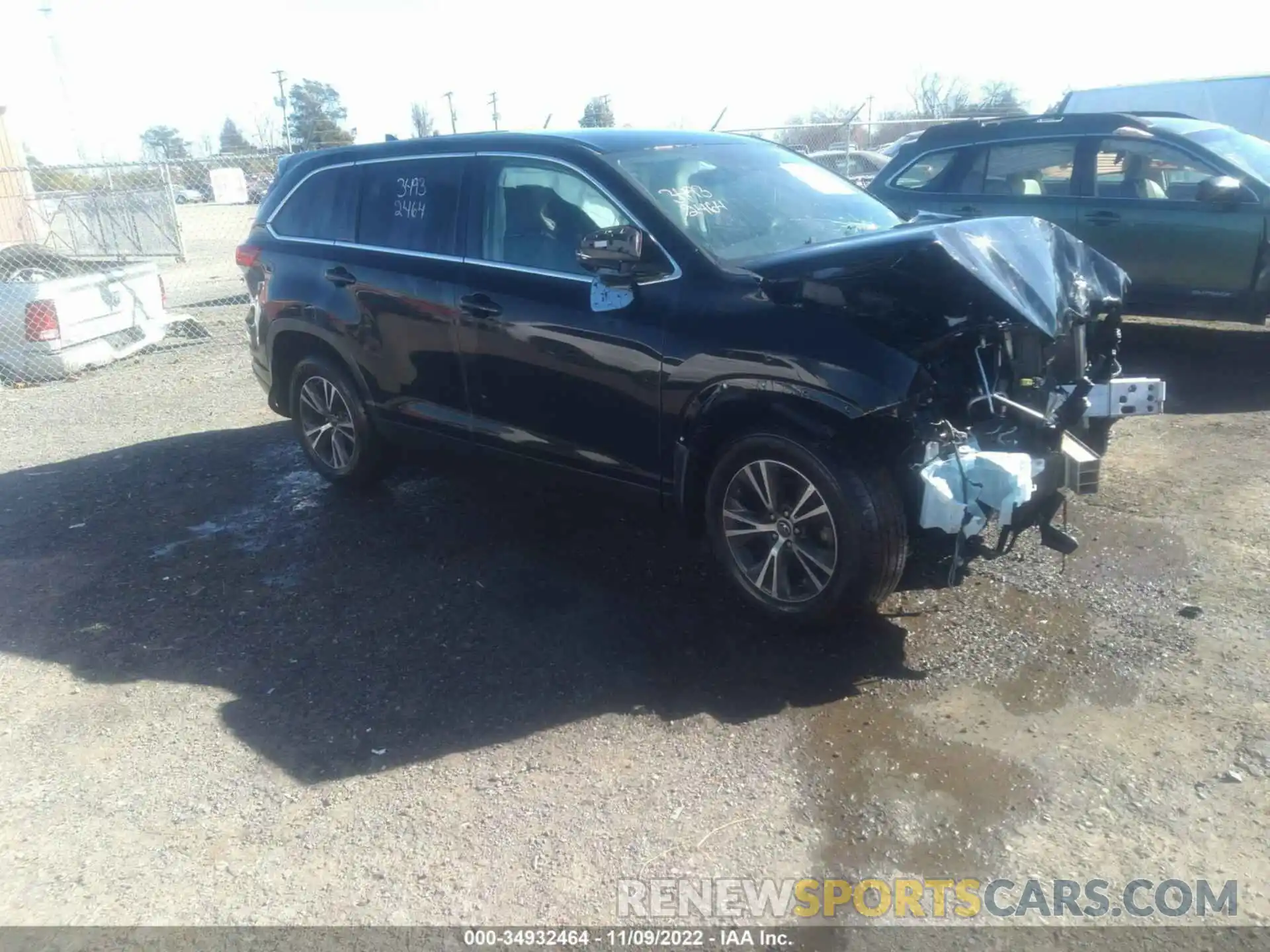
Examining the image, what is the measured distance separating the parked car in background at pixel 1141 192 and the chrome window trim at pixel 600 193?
3750mm

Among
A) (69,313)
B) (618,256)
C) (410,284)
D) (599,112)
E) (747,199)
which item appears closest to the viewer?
(618,256)

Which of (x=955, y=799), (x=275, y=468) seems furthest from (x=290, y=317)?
(x=955, y=799)

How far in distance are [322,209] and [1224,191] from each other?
621 cm

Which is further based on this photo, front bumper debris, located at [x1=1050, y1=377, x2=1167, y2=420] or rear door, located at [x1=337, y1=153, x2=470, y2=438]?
rear door, located at [x1=337, y1=153, x2=470, y2=438]

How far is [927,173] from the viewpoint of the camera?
8.63m

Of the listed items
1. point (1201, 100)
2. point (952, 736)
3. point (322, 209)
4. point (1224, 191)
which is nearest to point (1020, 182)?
point (1224, 191)

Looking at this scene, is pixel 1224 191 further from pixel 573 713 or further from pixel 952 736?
pixel 573 713

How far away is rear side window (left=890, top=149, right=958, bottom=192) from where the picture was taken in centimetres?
850

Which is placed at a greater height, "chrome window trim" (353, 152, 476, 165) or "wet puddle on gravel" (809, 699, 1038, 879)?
"chrome window trim" (353, 152, 476, 165)

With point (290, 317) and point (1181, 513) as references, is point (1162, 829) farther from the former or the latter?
point (290, 317)

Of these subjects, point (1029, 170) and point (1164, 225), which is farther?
point (1029, 170)

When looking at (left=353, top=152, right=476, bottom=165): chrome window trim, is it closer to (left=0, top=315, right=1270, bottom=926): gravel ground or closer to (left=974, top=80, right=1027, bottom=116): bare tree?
(left=0, top=315, right=1270, bottom=926): gravel ground

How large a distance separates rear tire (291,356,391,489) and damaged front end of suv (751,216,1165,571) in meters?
2.81

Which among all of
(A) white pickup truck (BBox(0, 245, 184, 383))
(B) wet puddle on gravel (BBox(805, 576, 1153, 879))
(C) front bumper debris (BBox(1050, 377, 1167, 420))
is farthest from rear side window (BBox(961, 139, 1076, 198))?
(A) white pickup truck (BBox(0, 245, 184, 383))
